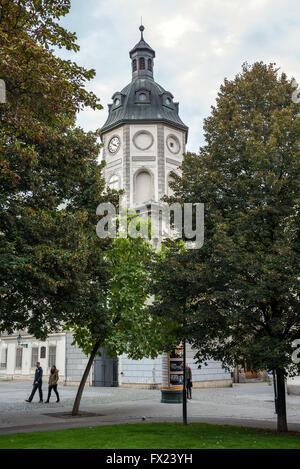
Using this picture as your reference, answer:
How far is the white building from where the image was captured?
3897 cm

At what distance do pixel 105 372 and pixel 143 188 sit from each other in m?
16.2

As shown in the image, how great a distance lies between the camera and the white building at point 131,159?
3897cm

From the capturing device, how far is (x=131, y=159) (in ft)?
139

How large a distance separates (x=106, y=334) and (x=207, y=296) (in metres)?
6.12

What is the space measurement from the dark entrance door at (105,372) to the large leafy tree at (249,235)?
69.5ft

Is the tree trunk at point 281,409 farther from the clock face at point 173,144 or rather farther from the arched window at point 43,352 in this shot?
the clock face at point 173,144

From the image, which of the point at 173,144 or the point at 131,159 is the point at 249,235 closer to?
the point at 131,159

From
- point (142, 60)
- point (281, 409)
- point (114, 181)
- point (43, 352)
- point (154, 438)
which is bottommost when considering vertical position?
point (154, 438)

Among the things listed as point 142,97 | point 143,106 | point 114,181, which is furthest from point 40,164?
point 142,97

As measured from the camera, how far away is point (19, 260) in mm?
11758

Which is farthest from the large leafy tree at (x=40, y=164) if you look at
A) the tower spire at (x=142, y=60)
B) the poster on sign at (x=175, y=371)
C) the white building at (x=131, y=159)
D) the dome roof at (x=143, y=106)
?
the tower spire at (x=142, y=60)
